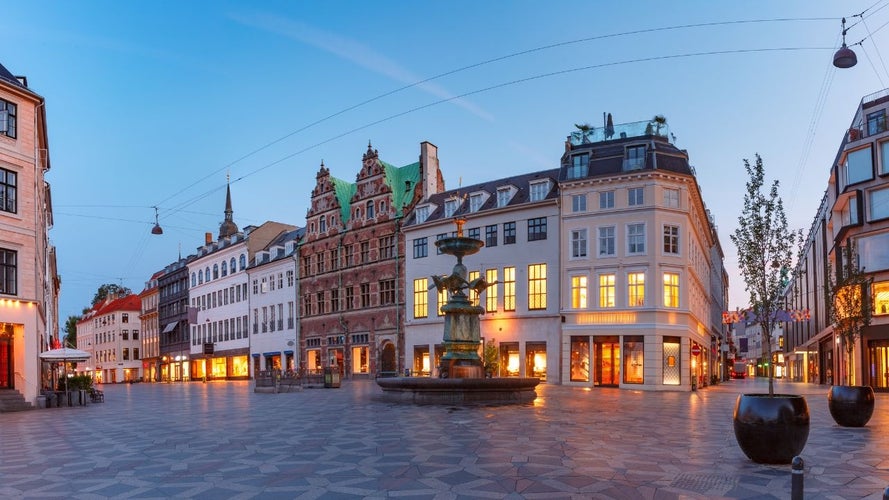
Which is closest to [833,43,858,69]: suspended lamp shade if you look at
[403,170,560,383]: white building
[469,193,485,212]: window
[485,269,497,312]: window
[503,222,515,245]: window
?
[403,170,560,383]: white building

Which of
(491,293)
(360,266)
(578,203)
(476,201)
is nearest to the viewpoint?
(578,203)

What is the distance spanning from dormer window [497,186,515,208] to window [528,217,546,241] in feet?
9.43

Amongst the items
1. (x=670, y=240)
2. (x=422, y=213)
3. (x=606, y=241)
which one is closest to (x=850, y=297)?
(x=670, y=240)

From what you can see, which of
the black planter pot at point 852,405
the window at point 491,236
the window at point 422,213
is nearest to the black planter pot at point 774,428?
the black planter pot at point 852,405

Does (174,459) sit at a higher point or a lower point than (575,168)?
lower

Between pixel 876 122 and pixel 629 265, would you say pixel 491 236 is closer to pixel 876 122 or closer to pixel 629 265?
pixel 629 265

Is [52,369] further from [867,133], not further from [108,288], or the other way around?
[108,288]

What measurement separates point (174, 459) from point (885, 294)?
140 ft

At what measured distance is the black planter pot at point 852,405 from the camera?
1678 centimetres

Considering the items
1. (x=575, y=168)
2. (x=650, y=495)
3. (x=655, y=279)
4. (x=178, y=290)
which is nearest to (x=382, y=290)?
(x=575, y=168)

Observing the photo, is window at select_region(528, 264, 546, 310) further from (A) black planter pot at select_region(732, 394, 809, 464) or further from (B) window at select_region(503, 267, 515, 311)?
(A) black planter pot at select_region(732, 394, 809, 464)

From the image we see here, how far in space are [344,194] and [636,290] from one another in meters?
30.4

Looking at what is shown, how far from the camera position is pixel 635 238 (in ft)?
143

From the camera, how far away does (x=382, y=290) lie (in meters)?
57.9
